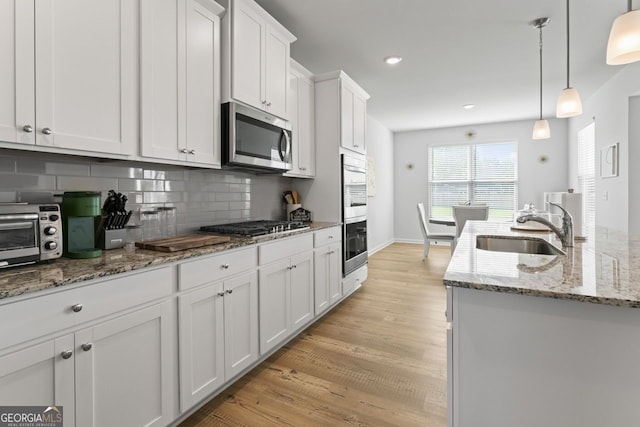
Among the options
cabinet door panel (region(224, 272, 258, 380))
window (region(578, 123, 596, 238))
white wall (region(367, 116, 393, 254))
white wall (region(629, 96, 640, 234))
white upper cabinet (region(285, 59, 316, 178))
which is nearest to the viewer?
cabinet door panel (region(224, 272, 258, 380))

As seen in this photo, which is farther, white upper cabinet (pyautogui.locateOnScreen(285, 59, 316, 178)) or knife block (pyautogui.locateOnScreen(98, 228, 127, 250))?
white upper cabinet (pyautogui.locateOnScreen(285, 59, 316, 178))

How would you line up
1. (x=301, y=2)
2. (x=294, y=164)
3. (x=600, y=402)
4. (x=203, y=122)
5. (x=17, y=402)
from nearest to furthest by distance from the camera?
(x=600, y=402)
(x=17, y=402)
(x=203, y=122)
(x=301, y=2)
(x=294, y=164)

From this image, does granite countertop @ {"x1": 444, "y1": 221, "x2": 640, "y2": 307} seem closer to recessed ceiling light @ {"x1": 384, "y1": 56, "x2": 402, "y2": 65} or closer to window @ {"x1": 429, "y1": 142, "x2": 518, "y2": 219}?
recessed ceiling light @ {"x1": 384, "y1": 56, "x2": 402, "y2": 65}

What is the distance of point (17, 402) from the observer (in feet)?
3.30

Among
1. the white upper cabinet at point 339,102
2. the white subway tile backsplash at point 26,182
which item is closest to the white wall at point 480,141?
the white upper cabinet at point 339,102

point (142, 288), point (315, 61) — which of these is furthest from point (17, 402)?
point (315, 61)

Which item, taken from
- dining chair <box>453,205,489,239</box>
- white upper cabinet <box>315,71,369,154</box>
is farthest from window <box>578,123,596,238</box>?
white upper cabinet <box>315,71,369,154</box>

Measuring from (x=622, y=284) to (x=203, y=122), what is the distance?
82.7 inches

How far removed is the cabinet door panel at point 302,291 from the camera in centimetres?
246

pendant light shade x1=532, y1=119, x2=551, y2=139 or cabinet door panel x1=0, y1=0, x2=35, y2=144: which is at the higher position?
pendant light shade x1=532, y1=119, x2=551, y2=139

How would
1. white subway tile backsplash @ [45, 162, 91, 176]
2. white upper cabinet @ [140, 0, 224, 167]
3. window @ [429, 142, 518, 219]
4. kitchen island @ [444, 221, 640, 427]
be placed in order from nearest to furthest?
kitchen island @ [444, 221, 640, 427], white subway tile backsplash @ [45, 162, 91, 176], white upper cabinet @ [140, 0, 224, 167], window @ [429, 142, 518, 219]

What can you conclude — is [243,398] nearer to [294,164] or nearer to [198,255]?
[198,255]

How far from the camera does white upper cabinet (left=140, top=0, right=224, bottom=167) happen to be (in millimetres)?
1654

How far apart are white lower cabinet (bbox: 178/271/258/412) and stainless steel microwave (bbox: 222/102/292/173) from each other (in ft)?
2.64
